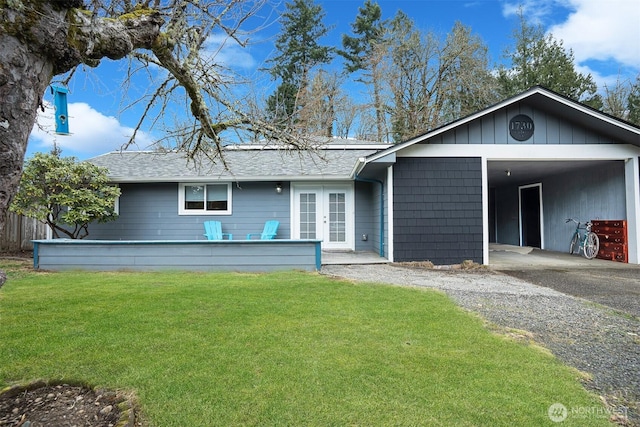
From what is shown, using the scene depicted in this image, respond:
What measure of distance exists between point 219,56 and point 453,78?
18.3 meters

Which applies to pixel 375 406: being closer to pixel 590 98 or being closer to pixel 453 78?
pixel 453 78

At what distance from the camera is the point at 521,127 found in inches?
317

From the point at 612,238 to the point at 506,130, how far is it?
402 cm

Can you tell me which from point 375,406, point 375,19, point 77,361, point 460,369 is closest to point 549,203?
point 460,369

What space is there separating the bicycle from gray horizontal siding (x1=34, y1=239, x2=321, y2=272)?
7466 millimetres

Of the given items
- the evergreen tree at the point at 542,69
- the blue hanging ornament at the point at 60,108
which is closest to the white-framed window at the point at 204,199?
the blue hanging ornament at the point at 60,108

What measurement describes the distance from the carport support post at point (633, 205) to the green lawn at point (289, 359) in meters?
6.42

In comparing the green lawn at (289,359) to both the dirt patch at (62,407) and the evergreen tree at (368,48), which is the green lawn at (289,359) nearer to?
the dirt patch at (62,407)

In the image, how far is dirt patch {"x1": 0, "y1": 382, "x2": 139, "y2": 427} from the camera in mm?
2002

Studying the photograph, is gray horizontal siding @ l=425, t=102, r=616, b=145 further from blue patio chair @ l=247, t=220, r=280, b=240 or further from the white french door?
blue patio chair @ l=247, t=220, r=280, b=240

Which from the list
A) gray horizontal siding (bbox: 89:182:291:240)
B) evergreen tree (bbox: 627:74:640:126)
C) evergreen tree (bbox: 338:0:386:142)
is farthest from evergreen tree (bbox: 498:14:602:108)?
gray horizontal siding (bbox: 89:182:291:240)

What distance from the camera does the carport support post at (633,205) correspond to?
8.09 m

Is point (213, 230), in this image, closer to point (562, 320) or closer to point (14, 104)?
point (562, 320)

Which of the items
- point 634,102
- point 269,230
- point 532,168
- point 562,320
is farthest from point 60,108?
point 634,102
